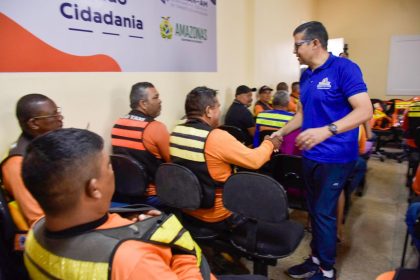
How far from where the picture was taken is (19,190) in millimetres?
1304

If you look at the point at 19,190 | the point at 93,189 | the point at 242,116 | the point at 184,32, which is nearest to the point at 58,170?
the point at 93,189

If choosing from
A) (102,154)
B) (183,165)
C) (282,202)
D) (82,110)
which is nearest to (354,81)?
(282,202)

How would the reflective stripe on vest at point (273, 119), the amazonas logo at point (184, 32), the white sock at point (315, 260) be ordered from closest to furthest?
the white sock at point (315, 260), the reflective stripe on vest at point (273, 119), the amazonas logo at point (184, 32)

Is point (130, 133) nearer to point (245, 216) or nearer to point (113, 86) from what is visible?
point (113, 86)

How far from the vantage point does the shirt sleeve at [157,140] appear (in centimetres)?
212

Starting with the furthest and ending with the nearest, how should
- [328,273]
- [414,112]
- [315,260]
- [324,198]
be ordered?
[414,112], [315,260], [328,273], [324,198]

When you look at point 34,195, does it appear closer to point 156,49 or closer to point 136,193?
point 136,193

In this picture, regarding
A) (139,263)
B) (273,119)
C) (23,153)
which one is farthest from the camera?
(273,119)


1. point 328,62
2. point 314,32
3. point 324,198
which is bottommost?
point 324,198

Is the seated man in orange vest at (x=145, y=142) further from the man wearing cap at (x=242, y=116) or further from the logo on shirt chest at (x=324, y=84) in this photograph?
the man wearing cap at (x=242, y=116)

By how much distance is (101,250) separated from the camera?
704mm

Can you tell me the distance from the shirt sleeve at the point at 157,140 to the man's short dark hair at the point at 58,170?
137 centimetres

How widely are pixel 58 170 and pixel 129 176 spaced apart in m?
1.20

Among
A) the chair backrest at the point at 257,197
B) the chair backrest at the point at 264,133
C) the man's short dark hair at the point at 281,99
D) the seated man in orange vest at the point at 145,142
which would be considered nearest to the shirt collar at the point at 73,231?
the chair backrest at the point at 257,197
